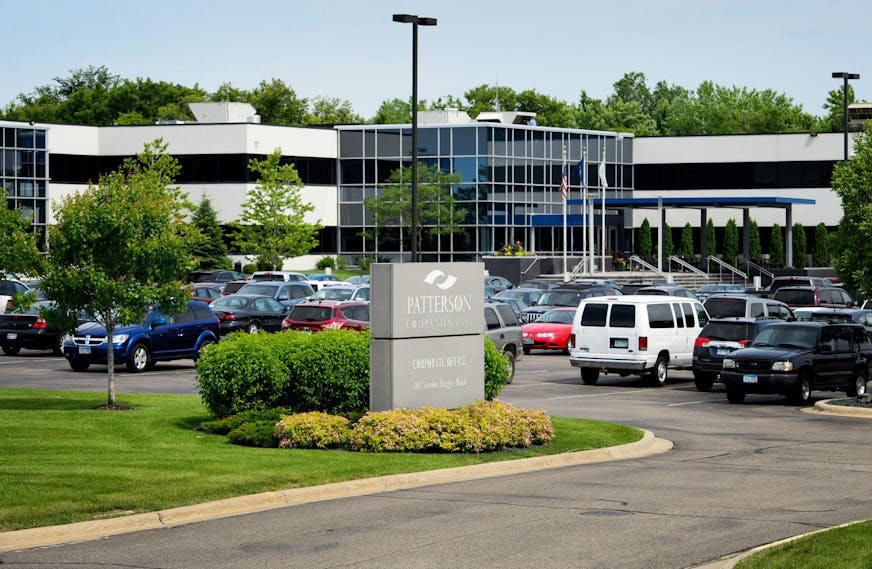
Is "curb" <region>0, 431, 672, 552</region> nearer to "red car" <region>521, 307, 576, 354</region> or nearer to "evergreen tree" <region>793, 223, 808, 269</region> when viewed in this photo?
"red car" <region>521, 307, 576, 354</region>

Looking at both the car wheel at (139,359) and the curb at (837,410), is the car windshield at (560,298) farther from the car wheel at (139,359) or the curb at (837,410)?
the curb at (837,410)

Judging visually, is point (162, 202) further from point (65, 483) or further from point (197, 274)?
point (197, 274)

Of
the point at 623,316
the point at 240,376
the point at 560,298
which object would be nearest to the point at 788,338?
the point at 623,316

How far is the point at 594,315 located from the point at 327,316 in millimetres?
9012

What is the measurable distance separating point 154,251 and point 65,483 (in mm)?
8562

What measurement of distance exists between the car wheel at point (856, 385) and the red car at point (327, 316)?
13.9 meters

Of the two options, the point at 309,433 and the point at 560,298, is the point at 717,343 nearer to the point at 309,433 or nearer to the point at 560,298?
the point at 309,433

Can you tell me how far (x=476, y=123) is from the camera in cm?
8062

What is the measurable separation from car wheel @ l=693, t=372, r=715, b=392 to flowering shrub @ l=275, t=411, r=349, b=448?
→ 13837mm

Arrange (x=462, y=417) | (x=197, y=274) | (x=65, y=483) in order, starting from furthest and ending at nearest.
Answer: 1. (x=197, y=274)
2. (x=462, y=417)
3. (x=65, y=483)

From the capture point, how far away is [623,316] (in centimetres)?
3244

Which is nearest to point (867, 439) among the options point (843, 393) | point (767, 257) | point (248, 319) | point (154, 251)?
point (843, 393)

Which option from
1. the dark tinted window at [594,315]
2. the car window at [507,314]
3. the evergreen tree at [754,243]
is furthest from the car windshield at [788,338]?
the evergreen tree at [754,243]

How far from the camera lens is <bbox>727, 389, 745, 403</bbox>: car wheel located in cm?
2825
